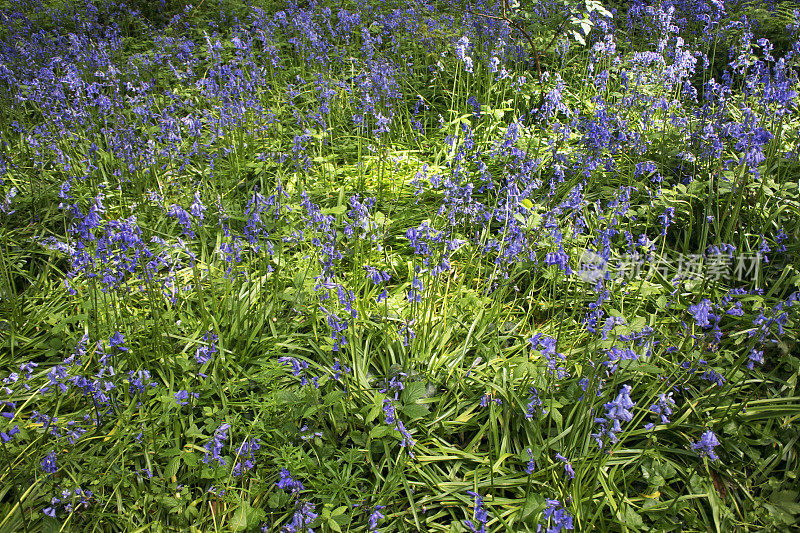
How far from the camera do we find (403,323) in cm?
288

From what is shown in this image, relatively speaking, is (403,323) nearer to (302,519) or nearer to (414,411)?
(414,411)

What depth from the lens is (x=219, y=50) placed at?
19.4 feet

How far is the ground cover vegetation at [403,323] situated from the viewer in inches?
86.0

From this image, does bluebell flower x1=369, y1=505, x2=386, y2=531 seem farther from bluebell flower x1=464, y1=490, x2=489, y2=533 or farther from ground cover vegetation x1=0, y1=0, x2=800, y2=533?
bluebell flower x1=464, y1=490, x2=489, y2=533

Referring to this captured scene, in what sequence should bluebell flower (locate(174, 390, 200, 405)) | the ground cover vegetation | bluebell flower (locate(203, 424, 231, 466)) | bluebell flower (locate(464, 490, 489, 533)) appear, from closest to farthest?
bluebell flower (locate(464, 490, 489, 533))
bluebell flower (locate(203, 424, 231, 466))
the ground cover vegetation
bluebell flower (locate(174, 390, 200, 405))

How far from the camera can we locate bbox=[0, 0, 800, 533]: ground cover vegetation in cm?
218

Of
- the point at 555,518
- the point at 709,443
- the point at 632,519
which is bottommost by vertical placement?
the point at 632,519

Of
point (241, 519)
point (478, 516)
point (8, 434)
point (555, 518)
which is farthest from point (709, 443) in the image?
point (8, 434)

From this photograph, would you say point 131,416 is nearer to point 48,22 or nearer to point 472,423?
point 472,423

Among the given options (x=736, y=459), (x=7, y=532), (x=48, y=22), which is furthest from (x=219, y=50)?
(x=736, y=459)

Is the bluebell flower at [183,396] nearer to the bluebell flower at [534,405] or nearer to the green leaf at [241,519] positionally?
the green leaf at [241,519]

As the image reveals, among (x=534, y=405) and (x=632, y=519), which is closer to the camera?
(x=632, y=519)

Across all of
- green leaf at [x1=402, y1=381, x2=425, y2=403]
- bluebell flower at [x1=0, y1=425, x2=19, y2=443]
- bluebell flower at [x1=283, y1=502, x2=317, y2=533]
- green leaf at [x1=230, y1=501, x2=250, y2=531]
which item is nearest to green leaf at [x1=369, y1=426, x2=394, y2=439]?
green leaf at [x1=402, y1=381, x2=425, y2=403]

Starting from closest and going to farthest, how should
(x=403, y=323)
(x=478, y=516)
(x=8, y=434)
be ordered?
1. (x=478, y=516)
2. (x=8, y=434)
3. (x=403, y=323)
